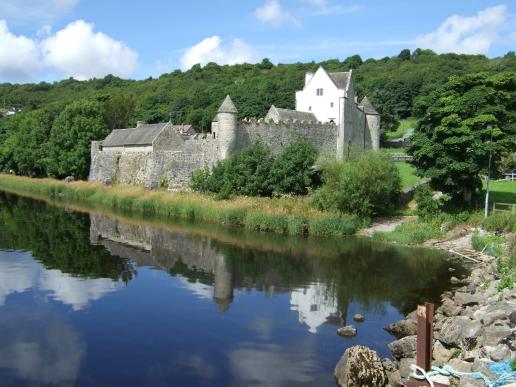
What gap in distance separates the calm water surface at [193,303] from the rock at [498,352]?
118 inches

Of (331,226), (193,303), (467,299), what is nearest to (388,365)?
(467,299)

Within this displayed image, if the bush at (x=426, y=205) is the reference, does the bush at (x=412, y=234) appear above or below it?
below

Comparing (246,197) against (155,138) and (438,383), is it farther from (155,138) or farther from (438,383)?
(438,383)

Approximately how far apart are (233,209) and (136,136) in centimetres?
2296

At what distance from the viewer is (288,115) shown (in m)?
44.8

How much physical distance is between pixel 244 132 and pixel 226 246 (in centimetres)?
1587

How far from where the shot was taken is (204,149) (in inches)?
1633

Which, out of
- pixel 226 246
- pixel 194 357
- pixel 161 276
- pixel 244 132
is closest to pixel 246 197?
pixel 244 132

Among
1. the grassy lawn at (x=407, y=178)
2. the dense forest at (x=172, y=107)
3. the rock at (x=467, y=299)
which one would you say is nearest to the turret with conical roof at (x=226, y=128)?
the grassy lawn at (x=407, y=178)

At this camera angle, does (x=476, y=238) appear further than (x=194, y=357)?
Yes

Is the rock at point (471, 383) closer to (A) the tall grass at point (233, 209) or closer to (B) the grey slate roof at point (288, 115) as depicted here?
(A) the tall grass at point (233, 209)

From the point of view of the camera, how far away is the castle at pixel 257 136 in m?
40.1

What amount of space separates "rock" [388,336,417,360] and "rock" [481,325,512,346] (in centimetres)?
165

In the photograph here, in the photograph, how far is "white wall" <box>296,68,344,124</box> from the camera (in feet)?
146
